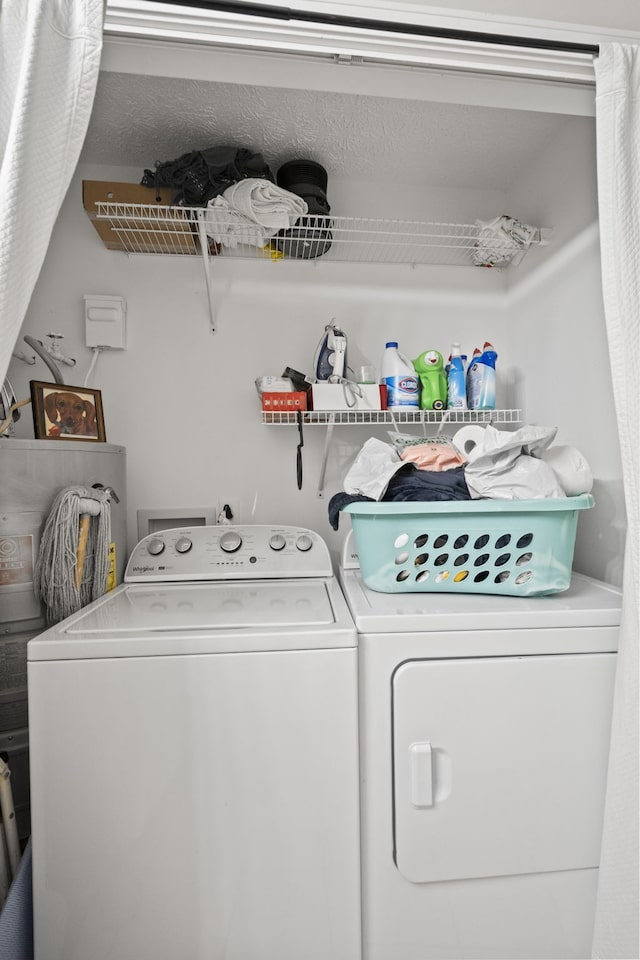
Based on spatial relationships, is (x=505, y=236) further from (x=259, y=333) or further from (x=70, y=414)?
(x=70, y=414)

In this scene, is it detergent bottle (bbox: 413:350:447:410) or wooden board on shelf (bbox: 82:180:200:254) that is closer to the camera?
wooden board on shelf (bbox: 82:180:200:254)

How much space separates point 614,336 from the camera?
1170 mm

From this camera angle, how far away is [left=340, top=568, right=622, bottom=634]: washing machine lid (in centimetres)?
118

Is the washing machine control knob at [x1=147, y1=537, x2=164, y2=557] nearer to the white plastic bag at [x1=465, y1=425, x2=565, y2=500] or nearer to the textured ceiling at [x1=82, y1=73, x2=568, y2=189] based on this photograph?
the white plastic bag at [x1=465, y1=425, x2=565, y2=500]

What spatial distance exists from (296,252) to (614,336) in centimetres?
128

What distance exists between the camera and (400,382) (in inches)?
73.0

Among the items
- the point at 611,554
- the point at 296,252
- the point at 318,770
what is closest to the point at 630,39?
the point at 296,252

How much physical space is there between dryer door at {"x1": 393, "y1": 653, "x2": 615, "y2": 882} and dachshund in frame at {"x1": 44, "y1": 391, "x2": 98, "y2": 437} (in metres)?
1.21

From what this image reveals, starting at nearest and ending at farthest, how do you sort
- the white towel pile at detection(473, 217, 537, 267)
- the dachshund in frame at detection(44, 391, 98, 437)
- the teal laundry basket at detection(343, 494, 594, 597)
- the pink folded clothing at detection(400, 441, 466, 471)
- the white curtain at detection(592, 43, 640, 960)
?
the white curtain at detection(592, 43, 640, 960) → the teal laundry basket at detection(343, 494, 594, 597) → the pink folded clothing at detection(400, 441, 466, 471) → the dachshund in frame at detection(44, 391, 98, 437) → the white towel pile at detection(473, 217, 537, 267)

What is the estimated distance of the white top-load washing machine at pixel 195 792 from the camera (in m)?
1.06

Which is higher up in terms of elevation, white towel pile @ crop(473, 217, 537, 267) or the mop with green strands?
white towel pile @ crop(473, 217, 537, 267)

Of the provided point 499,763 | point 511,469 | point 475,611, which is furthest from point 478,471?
point 499,763

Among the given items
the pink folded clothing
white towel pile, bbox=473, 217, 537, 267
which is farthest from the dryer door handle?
white towel pile, bbox=473, 217, 537, 267

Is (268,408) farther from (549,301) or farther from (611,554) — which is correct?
(611,554)
